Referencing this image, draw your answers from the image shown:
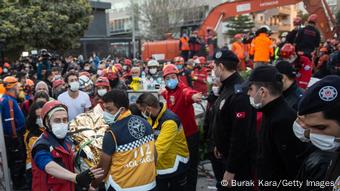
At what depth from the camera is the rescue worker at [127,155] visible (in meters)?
3.52

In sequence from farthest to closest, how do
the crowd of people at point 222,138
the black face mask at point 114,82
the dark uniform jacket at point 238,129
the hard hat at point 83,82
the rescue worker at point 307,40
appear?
the rescue worker at point 307,40 < the black face mask at point 114,82 < the hard hat at point 83,82 < the dark uniform jacket at point 238,129 < the crowd of people at point 222,138

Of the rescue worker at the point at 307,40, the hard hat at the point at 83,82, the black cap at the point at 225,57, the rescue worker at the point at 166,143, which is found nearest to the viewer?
the black cap at the point at 225,57

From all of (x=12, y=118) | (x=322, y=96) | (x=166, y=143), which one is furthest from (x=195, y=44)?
(x=322, y=96)

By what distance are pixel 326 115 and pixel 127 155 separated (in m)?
1.94

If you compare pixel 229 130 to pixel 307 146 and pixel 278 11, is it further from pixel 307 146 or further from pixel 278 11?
pixel 278 11

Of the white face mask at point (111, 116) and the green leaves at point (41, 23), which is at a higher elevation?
the green leaves at point (41, 23)

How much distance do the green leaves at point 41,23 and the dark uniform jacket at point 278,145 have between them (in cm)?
1800

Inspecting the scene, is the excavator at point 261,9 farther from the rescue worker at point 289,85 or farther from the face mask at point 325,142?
the face mask at point 325,142

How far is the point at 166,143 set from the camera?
15.1ft

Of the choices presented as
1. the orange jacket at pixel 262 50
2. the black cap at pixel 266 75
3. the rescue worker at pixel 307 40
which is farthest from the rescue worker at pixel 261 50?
the black cap at pixel 266 75

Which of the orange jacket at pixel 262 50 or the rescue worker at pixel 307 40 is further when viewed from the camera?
the orange jacket at pixel 262 50

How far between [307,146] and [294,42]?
8002mm

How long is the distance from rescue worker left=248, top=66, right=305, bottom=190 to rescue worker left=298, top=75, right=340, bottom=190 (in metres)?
1.16

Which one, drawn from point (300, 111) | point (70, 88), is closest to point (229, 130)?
point (300, 111)
